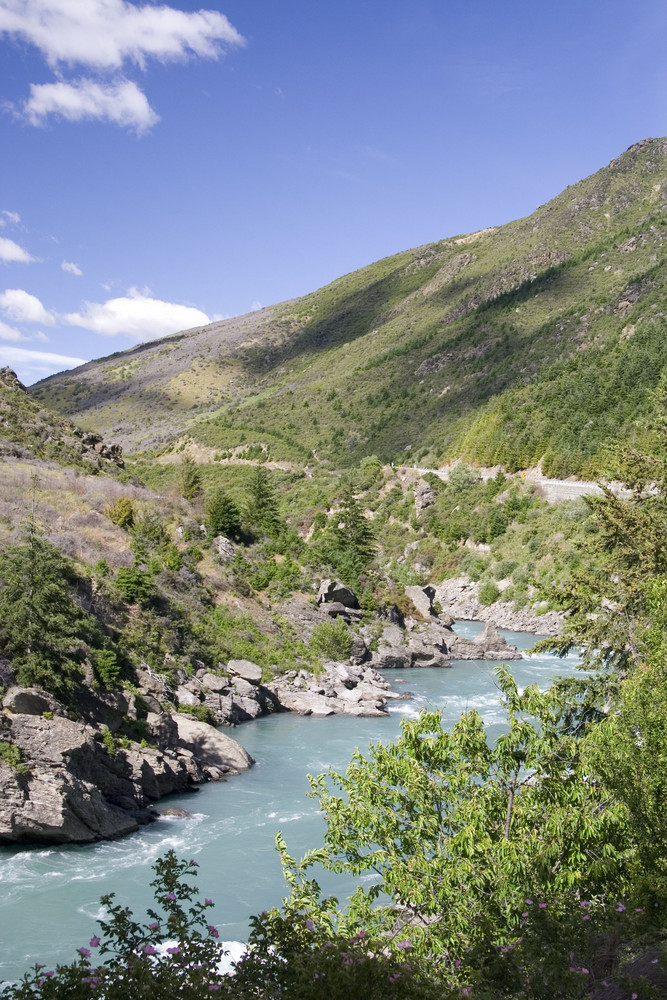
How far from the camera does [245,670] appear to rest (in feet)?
99.3

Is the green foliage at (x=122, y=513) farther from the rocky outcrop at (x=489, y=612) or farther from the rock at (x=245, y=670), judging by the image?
the rocky outcrop at (x=489, y=612)

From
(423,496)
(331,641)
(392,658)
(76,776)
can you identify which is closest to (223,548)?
(331,641)

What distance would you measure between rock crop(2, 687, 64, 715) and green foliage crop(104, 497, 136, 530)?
1624 cm

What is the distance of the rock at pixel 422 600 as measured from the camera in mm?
46688

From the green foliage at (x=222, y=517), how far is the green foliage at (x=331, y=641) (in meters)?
8.57

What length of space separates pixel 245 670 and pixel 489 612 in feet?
91.3

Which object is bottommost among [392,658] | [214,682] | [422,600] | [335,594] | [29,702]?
[392,658]

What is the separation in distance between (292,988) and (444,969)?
1.91 m

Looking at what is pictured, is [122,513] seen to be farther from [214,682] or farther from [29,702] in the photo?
[29,702]

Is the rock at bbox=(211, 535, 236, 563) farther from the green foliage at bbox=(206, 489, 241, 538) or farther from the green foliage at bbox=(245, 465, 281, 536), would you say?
the green foliage at bbox=(245, 465, 281, 536)

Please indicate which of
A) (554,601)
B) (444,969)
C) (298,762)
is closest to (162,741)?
(298,762)

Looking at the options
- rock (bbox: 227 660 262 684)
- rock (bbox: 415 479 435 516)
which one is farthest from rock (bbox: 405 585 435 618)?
rock (bbox: 415 479 435 516)

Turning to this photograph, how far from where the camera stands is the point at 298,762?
2352 cm

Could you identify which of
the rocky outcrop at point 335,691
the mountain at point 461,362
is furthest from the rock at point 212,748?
the mountain at point 461,362
